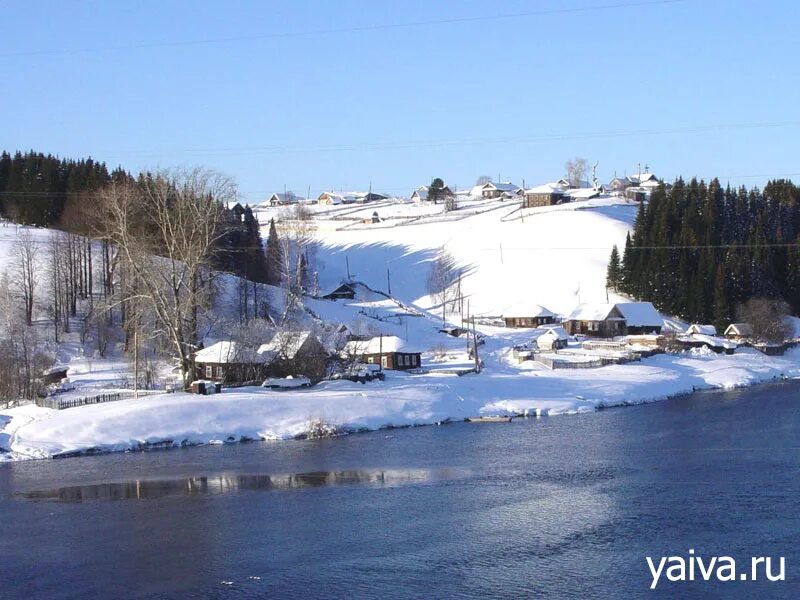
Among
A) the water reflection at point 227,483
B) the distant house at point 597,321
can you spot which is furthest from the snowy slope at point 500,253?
the water reflection at point 227,483

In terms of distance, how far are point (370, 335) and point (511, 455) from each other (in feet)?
88.2

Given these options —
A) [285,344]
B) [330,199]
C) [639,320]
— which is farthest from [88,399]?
[330,199]

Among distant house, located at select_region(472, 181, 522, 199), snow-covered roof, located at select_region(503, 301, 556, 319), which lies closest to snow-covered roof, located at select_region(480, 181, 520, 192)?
distant house, located at select_region(472, 181, 522, 199)

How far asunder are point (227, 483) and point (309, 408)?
9.69 metres

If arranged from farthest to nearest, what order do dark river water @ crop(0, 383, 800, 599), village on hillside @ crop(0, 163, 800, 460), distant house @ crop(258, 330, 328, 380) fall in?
distant house @ crop(258, 330, 328, 380) → village on hillside @ crop(0, 163, 800, 460) → dark river water @ crop(0, 383, 800, 599)

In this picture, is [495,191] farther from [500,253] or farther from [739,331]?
[739,331]

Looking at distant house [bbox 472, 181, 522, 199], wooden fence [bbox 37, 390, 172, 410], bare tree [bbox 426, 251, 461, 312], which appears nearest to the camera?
wooden fence [bbox 37, 390, 172, 410]

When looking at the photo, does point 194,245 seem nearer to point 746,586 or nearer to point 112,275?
point 112,275

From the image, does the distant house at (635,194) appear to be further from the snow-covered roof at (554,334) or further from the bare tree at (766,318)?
the snow-covered roof at (554,334)

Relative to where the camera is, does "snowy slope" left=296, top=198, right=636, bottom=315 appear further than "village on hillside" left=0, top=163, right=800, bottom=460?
Yes

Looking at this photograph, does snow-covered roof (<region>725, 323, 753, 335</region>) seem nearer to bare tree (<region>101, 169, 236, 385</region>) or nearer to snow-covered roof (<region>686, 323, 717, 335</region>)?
snow-covered roof (<region>686, 323, 717, 335</region>)

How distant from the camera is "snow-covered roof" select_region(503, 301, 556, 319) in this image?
214 ft

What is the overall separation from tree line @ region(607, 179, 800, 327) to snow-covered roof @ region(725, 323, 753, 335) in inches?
149

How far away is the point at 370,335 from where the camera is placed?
2098 inches
